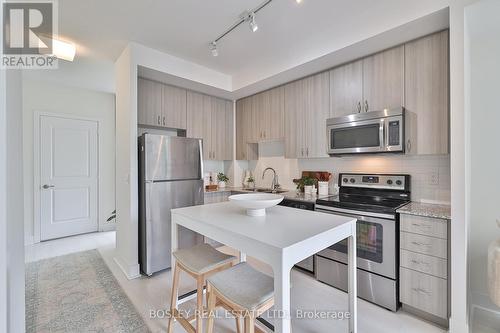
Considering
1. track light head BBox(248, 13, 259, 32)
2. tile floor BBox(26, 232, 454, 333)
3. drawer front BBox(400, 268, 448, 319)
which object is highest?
track light head BBox(248, 13, 259, 32)

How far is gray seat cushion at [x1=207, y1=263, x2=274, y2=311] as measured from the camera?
1150mm

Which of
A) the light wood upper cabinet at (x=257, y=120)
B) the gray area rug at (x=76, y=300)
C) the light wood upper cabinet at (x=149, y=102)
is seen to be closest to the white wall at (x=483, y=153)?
the light wood upper cabinet at (x=257, y=120)

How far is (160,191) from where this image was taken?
2.74 m

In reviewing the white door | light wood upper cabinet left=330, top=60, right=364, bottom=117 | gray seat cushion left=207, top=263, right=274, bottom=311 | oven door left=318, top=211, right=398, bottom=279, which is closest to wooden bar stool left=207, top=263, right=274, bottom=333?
gray seat cushion left=207, top=263, right=274, bottom=311

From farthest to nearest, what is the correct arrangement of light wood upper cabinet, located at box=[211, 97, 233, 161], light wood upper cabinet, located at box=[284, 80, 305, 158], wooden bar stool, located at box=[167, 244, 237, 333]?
light wood upper cabinet, located at box=[211, 97, 233, 161]
light wood upper cabinet, located at box=[284, 80, 305, 158]
wooden bar stool, located at box=[167, 244, 237, 333]

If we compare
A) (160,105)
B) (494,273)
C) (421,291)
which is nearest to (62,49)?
(160,105)

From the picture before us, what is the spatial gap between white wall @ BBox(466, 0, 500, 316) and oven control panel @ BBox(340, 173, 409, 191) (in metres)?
0.54

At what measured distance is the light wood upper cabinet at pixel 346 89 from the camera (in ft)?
8.19

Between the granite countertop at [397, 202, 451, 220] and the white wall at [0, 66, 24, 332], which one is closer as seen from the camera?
the white wall at [0, 66, 24, 332]

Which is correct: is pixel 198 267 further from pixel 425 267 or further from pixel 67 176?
pixel 67 176

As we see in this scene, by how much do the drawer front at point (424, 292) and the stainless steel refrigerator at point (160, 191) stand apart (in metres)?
2.37

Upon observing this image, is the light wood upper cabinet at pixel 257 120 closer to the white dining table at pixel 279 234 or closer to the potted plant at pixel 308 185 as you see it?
the potted plant at pixel 308 185

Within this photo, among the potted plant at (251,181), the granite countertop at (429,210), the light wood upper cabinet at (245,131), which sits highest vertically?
the light wood upper cabinet at (245,131)

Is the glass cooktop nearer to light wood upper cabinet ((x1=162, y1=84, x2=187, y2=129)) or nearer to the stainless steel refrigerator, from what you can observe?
the stainless steel refrigerator
